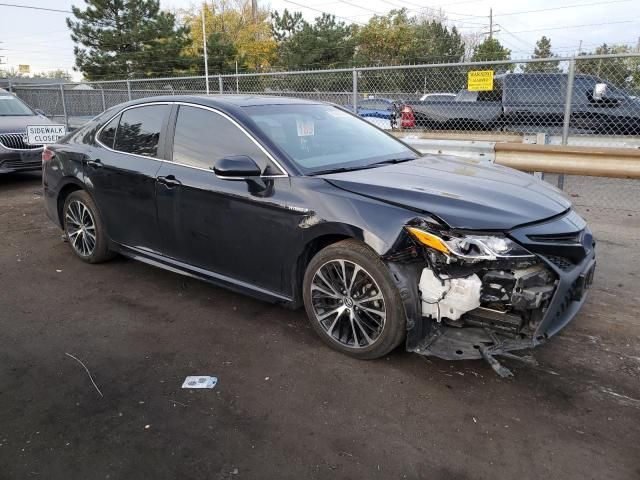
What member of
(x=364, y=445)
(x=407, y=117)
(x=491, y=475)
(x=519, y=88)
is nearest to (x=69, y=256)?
(x=364, y=445)

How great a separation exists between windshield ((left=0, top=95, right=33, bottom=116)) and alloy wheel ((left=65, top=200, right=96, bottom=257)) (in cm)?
636

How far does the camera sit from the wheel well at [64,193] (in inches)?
202

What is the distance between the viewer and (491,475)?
7.67 ft

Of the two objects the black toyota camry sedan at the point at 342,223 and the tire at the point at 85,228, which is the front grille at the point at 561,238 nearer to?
the black toyota camry sedan at the point at 342,223

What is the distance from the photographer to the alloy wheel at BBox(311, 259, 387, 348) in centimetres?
315

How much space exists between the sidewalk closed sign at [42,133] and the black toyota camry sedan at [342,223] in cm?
531

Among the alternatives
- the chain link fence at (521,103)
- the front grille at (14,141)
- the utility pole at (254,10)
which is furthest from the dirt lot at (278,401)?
the utility pole at (254,10)

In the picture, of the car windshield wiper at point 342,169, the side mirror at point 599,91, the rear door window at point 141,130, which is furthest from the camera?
the side mirror at point 599,91

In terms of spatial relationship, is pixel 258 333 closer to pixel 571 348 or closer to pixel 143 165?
pixel 143 165

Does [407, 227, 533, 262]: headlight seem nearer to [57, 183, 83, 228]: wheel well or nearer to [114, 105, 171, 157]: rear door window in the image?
[114, 105, 171, 157]: rear door window

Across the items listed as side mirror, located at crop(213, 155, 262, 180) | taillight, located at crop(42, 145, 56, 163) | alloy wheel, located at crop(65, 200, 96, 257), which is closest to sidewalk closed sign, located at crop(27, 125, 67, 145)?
taillight, located at crop(42, 145, 56, 163)

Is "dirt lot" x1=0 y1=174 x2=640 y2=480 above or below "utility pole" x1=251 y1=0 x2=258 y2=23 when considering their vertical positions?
below

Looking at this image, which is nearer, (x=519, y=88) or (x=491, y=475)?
(x=491, y=475)

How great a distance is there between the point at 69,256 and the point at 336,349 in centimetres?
348
